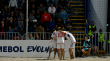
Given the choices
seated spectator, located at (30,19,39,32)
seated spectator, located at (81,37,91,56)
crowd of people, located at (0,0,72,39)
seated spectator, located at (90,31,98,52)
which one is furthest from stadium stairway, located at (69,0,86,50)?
seated spectator, located at (30,19,39,32)

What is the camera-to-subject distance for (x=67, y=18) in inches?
653

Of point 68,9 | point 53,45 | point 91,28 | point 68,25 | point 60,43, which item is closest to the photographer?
point 60,43

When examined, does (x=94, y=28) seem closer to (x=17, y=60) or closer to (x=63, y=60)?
(x=63, y=60)

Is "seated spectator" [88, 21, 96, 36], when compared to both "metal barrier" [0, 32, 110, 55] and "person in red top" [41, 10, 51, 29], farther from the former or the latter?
"person in red top" [41, 10, 51, 29]

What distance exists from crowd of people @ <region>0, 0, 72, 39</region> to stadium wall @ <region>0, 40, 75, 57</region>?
1.36 metres

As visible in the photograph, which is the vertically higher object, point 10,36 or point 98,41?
point 10,36

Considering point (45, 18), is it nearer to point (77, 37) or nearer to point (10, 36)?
point (77, 37)

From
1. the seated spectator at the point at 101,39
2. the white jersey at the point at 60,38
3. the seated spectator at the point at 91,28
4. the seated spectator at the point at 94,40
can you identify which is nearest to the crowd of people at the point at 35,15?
the seated spectator at the point at 91,28

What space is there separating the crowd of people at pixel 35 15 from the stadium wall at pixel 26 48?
53.4 inches

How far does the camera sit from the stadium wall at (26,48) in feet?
46.9

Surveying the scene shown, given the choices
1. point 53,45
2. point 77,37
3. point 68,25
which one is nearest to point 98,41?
point 77,37

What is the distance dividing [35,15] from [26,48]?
3.29m

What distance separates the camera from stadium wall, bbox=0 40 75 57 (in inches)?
563

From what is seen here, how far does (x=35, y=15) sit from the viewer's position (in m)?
17.0
